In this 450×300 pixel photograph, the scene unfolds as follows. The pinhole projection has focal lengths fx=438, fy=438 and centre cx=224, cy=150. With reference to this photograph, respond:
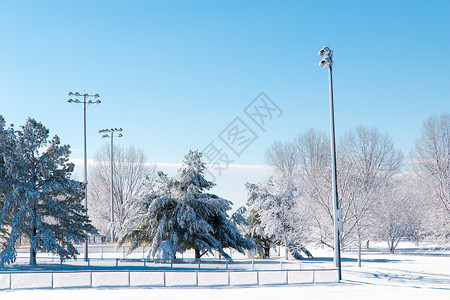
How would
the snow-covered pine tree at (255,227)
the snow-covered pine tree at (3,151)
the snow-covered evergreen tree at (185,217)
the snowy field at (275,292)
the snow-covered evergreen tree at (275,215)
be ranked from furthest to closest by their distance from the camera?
the snow-covered pine tree at (255,227) < the snow-covered evergreen tree at (275,215) < the snow-covered pine tree at (3,151) < the snow-covered evergreen tree at (185,217) < the snowy field at (275,292)

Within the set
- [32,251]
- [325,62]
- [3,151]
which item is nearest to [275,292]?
[325,62]

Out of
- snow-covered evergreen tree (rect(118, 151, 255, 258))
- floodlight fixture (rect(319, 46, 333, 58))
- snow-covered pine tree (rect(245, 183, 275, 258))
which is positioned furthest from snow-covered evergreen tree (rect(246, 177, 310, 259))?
floodlight fixture (rect(319, 46, 333, 58))

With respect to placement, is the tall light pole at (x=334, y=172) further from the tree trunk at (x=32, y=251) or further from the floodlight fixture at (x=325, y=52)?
the tree trunk at (x=32, y=251)

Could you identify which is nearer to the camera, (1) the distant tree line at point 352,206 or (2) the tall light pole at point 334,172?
(2) the tall light pole at point 334,172

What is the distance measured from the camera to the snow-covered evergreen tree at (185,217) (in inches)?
1266

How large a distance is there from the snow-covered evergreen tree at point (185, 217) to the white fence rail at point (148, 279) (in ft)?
41.9

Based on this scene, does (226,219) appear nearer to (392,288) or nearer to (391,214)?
(392,288)

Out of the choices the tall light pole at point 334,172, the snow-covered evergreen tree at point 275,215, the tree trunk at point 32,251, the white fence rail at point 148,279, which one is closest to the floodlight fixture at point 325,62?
the tall light pole at point 334,172

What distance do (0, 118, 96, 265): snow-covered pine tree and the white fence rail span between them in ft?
44.8

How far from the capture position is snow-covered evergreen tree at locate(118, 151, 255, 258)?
32.2m

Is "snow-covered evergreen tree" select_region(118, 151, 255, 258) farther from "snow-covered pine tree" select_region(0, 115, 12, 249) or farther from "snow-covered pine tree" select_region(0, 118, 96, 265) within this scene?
"snow-covered pine tree" select_region(0, 115, 12, 249)

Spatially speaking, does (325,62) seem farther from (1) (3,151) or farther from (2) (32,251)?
(1) (3,151)

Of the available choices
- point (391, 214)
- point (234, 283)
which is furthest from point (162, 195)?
point (391, 214)

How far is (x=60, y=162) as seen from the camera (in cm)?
3391
